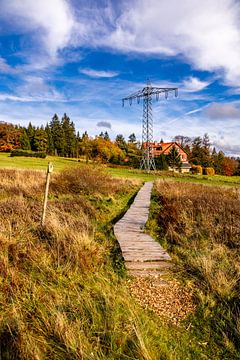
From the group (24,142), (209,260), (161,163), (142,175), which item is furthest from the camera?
(24,142)

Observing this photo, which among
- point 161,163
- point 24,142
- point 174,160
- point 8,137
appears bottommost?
point 161,163

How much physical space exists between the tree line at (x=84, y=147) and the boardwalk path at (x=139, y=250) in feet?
134

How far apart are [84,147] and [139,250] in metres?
55.9

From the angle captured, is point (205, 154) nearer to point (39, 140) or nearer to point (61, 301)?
point (39, 140)

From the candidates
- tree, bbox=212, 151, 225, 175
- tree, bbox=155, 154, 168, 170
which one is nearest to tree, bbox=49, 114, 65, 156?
tree, bbox=155, 154, 168, 170

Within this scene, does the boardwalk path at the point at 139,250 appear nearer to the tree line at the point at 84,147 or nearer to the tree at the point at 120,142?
the tree line at the point at 84,147

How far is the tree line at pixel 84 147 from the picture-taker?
5119cm

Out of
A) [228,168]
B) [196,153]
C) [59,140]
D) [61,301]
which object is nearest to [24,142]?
[59,140]

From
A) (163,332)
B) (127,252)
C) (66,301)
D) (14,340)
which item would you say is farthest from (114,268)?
(14,340)

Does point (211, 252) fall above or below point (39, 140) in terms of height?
below

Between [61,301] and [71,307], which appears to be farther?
[61,301]

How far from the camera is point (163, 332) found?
121 inches

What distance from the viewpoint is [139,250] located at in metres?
5.32

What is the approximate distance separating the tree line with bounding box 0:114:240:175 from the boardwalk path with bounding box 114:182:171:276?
4092 centimetres
